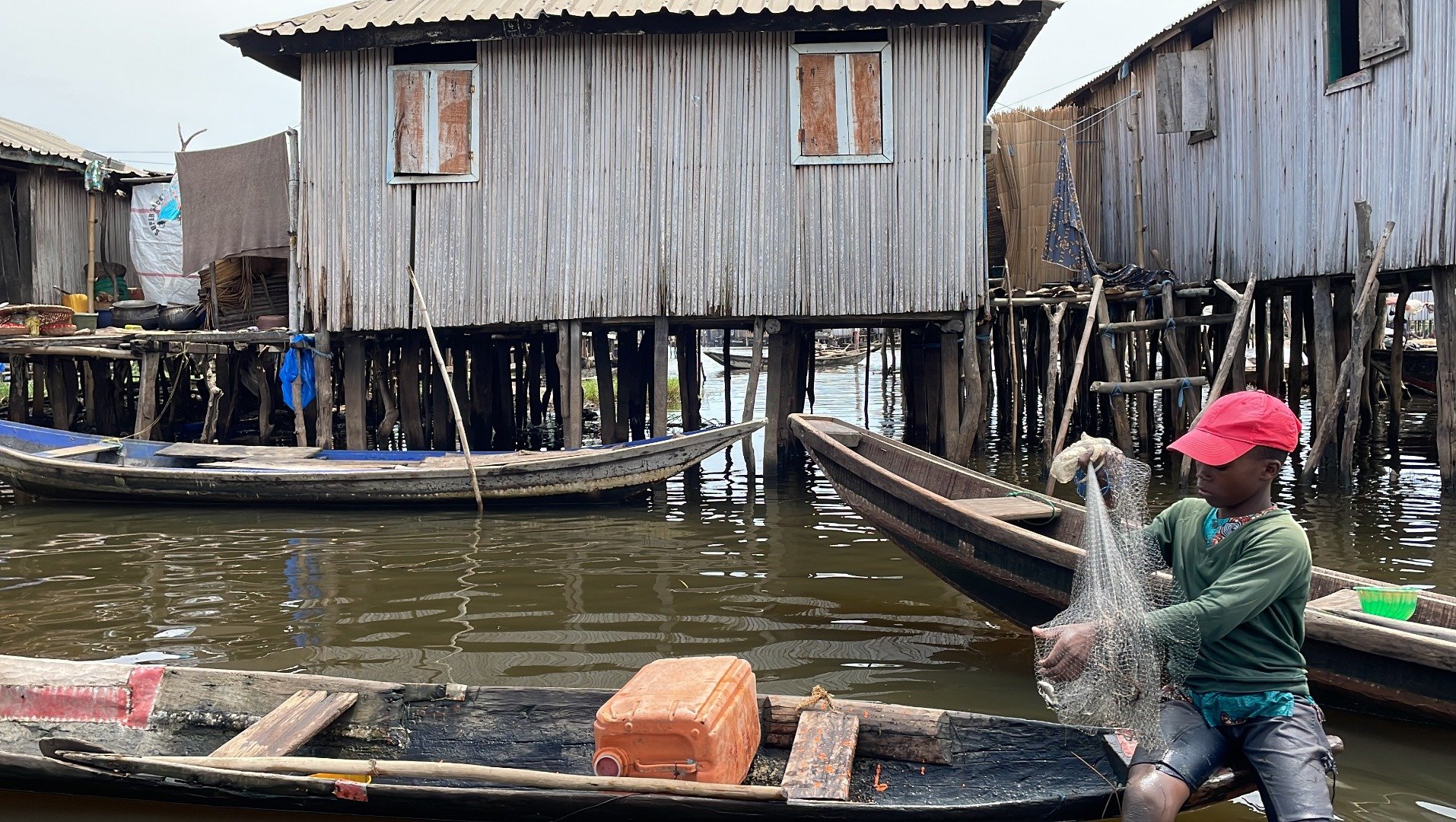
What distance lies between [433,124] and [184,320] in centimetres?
528

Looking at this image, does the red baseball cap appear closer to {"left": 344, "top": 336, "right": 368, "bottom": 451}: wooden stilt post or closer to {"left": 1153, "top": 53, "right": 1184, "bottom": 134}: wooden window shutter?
{"left": 344, "top": 336, "right": 368, "bottom": 451}: wooden stilt post

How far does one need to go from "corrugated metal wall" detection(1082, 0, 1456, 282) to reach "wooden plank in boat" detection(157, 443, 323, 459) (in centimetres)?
1043

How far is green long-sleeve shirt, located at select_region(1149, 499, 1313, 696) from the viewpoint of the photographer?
279 centimetres

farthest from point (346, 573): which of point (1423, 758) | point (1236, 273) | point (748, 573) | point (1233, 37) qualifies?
point (1233, 37)

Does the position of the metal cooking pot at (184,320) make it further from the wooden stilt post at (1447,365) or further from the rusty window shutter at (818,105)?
the wooden stilt post at (1447,365)

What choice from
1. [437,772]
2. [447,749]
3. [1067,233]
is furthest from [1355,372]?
[437,772]

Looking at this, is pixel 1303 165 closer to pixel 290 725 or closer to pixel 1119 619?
pixel 1119 619

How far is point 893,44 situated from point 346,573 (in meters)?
7.11

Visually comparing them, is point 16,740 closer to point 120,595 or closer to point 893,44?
point 120,595

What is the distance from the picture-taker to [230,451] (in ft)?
38.5

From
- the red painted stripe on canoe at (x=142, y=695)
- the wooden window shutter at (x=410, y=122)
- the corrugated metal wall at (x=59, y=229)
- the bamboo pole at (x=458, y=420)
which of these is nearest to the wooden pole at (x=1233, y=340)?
the bamboo pole at (x=458, y=420)

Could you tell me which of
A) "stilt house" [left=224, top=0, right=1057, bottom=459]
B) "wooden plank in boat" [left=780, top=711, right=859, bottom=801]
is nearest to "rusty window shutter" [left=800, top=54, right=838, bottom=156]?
"stilt house" [left=224, top=0, right=1057, bottom=459]

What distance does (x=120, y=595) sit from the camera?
7.50 m

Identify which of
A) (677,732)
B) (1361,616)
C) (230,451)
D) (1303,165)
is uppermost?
(1303,165)
